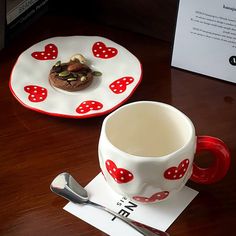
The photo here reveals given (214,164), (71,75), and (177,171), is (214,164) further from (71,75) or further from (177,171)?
(71,75)

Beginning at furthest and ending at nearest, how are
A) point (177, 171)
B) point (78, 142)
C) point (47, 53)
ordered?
point (47, 53) < point (78, 142) < point (177, 171)

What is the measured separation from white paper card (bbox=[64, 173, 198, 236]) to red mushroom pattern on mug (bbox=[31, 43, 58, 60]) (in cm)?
29

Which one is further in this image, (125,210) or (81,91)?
(81,91)

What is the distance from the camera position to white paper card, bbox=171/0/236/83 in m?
0.81

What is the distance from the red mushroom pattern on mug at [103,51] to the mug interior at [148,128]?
0.24 metres

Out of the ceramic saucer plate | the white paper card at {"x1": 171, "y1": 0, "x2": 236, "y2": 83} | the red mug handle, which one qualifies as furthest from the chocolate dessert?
the red mug handle

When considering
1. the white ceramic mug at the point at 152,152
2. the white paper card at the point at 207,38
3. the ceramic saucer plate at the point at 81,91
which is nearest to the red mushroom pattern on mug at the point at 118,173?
the white ceramic mug at the point at 152,152

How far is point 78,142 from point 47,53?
0.20 m

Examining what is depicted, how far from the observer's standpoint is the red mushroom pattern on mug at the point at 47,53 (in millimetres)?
904

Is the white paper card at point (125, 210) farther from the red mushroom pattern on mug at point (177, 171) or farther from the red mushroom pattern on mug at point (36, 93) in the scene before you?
the red mushroom pattern on mug at point (36, 93)

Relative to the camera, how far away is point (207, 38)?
84 centimetres

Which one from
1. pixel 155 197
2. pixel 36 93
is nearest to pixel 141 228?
pixel 155 197

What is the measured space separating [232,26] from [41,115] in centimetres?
30

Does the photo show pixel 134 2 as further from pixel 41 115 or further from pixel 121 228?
pixel 121 228
